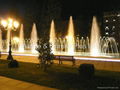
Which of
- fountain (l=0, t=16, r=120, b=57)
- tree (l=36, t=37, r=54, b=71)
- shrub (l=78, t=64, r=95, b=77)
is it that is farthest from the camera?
fountain (l=0, t=16, r=120, b=57)

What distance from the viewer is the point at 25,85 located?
19.6 feet

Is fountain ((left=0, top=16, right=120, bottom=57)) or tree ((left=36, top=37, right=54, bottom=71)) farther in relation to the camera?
fountain ((left=0, top=16, right=120, bottom=57))

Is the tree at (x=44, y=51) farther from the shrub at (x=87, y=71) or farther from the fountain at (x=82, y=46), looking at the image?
the fountain at (x=82, y=46)

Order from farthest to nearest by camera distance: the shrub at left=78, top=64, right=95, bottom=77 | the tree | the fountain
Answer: the fountain → the tree → the shrub at left=78, top=64, right=95, bottom=77

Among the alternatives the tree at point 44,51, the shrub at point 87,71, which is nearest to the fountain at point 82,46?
the tree at point 44,51

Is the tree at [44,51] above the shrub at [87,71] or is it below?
above

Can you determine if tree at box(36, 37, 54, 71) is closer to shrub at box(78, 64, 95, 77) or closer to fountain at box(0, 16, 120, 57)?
shrub at box(78, 64, 95, 77)

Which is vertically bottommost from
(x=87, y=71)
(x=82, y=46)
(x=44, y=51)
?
(x=87, y=71)

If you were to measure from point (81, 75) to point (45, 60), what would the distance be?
103 inches

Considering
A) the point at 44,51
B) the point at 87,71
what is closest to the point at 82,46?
the point at 44,51

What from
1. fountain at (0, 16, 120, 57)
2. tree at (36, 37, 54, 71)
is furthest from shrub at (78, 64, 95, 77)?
fountain at (0, 16, 120, 57)

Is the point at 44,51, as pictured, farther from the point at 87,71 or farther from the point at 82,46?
the point at 82,46

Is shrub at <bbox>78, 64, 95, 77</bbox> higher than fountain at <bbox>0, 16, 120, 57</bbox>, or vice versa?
fountain at <bbox>0, 16, 120, 57</bbox>

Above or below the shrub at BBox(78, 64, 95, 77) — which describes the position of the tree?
above
